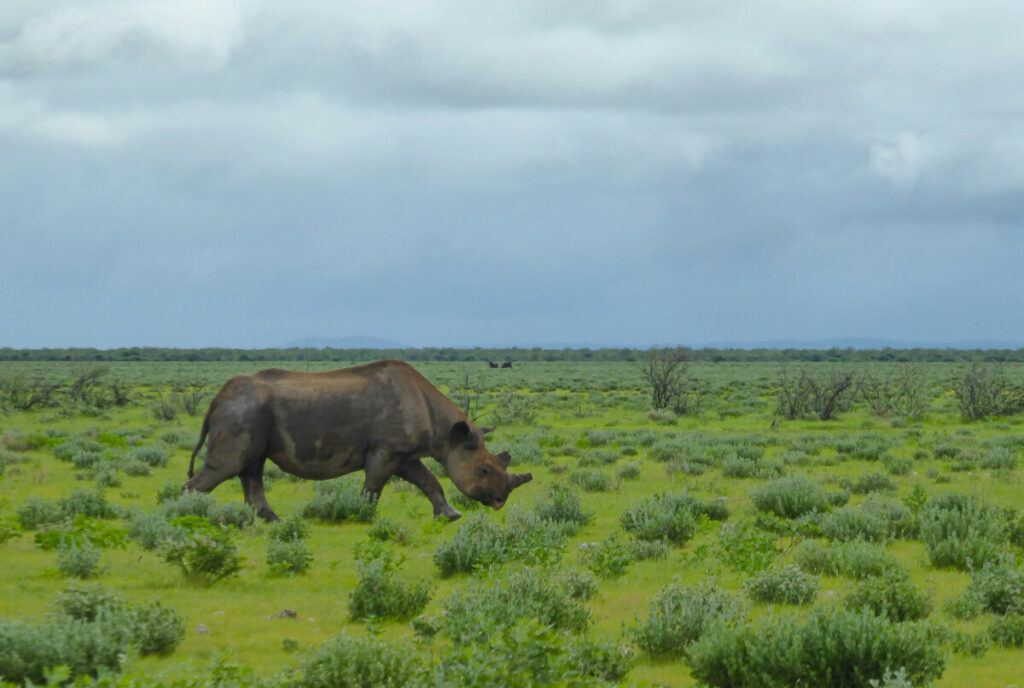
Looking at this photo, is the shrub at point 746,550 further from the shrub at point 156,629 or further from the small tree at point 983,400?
the small tree at point 983,400

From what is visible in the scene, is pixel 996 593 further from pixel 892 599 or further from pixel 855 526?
pixel 855 526

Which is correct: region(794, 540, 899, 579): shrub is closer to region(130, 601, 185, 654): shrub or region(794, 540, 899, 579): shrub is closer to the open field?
the open field

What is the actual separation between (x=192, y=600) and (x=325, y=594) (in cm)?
119

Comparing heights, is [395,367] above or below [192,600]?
above

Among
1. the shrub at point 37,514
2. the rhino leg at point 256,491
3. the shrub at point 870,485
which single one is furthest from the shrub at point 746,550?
the shrub at point 37,514

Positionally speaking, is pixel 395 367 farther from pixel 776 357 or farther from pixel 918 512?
pixel 776 357

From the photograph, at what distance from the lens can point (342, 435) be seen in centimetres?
1195

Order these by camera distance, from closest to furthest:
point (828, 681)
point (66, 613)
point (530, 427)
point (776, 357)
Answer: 1. point (828, 681)
2. point (66, 613)
3. point (530, 427)
4. point (776, 357)

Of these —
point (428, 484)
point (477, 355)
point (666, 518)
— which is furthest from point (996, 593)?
point (477, 355)

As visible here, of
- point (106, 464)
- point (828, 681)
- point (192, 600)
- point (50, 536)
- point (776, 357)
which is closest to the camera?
point (828, 681)

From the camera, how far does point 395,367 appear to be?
1268 cm

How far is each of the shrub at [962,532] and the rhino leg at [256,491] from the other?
812 cm

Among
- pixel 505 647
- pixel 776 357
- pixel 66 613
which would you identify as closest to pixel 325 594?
pixel 66 613

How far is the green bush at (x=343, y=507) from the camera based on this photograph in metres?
12.6
